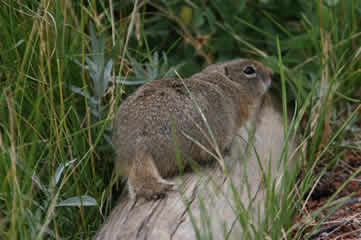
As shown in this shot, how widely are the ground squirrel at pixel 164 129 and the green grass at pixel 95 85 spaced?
22 cm

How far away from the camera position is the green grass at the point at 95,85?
3061mm

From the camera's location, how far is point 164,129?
11.3 ft

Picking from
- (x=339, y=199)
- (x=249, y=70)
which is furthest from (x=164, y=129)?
(x=249, y=70)

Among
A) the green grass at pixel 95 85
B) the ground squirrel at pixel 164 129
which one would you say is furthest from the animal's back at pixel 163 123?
the green grass at pixel 95 85

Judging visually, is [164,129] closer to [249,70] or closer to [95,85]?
[95,85]

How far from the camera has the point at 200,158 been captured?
3.76 meters

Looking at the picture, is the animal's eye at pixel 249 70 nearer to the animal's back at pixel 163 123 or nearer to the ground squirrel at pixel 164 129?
the ground squirrel at pixel 164 129

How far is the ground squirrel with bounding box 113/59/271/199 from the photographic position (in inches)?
133

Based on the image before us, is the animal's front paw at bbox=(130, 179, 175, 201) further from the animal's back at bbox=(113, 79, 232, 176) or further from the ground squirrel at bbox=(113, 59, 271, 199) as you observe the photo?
the animal's back at bbox=(113, 79, 232, 176)

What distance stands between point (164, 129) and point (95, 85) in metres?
0.86

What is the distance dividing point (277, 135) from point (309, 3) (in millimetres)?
1543

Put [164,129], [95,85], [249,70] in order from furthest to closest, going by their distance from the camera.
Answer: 1. [249,70]
2. [95,85]
3. [164,129]

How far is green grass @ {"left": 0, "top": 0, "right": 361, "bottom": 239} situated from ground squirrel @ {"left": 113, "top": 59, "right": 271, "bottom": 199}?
0.73ft

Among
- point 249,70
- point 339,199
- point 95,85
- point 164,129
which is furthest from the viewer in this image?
point 249,70
